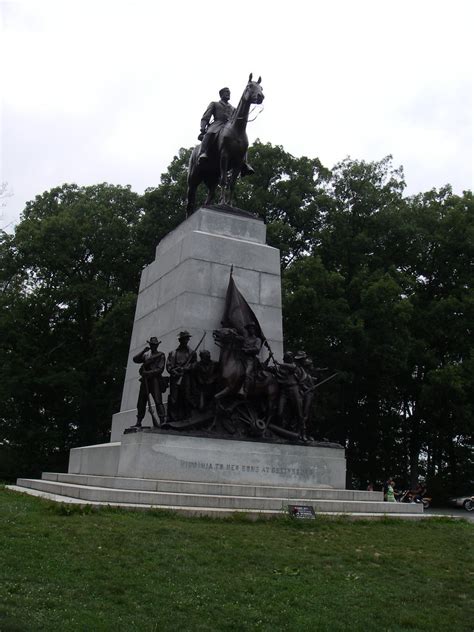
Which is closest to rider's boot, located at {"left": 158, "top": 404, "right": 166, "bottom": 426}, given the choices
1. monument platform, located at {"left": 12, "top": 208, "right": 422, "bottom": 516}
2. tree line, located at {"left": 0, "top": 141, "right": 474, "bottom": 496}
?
monument platform, located at {"left": 12, "top": 208, "right": 422, "bottom": 516}

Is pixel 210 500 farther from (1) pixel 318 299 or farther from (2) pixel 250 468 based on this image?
(1) pixel 318 299

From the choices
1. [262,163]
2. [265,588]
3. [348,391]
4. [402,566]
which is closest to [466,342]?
[348,391]

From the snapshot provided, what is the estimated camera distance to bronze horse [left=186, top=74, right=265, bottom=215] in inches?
678

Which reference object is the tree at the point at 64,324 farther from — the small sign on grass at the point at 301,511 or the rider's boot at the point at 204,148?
the small sign on grass at the point at 301,511

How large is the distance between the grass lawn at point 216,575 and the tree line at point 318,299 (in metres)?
20.4

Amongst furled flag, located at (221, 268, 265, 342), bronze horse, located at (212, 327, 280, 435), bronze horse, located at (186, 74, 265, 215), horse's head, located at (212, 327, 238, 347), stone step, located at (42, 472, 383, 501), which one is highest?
bronze horse, located at (186, 74, 265, 215)

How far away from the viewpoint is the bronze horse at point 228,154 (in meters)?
17.2

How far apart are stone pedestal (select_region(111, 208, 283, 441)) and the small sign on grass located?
5.16 meters

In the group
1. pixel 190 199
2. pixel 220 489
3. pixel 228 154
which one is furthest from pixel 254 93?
pixel 220 489

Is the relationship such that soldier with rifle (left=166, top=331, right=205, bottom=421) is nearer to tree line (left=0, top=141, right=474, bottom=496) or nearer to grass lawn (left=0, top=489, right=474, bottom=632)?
grass lawn (left=0, top=489, right=474, bottom=632)

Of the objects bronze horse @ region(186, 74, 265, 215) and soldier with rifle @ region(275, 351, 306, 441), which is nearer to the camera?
soldier with rifle @ region(275, 351, 306, 441)

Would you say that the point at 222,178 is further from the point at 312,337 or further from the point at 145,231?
the point at 145,231

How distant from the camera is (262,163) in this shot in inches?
1437

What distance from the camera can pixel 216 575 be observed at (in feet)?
26.0
